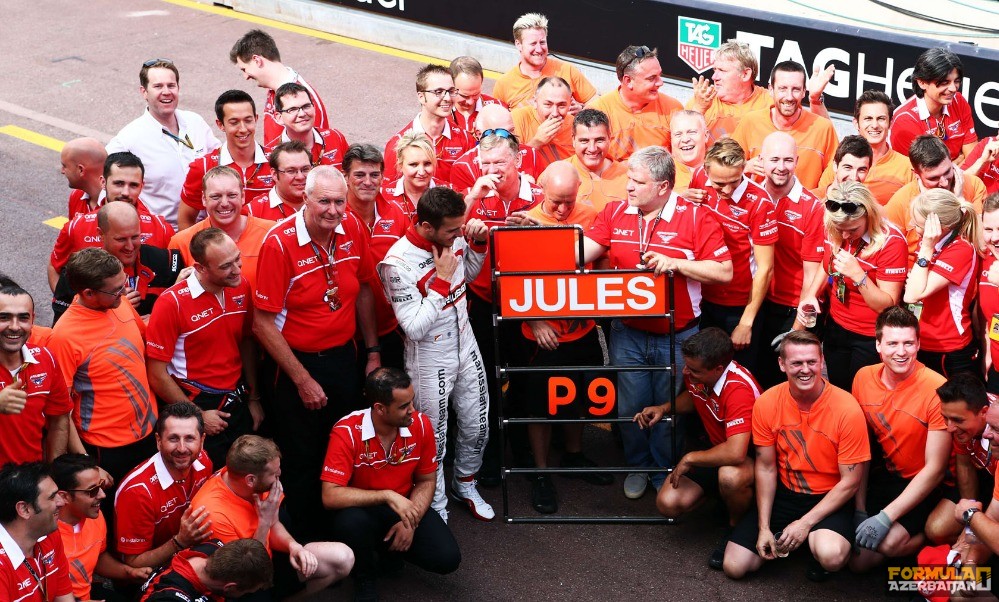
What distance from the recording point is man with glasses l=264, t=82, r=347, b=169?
8.62 metres

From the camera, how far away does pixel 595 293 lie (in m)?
7.04

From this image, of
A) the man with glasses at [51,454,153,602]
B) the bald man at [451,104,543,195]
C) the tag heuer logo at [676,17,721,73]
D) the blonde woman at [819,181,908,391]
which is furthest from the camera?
the tag heuer logo at [676,17,721,73]

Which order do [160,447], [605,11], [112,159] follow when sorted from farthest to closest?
[605,11]
[112,159]
[160,447]

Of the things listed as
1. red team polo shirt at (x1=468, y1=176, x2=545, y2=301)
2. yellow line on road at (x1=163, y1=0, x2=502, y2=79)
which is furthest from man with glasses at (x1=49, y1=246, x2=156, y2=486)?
yellow line on road at (x1=163, y1=0, x2=502, y2=79)

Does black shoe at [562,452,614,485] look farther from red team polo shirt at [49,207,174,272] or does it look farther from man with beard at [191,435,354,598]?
red team polo shirt at [49,207,174,272]

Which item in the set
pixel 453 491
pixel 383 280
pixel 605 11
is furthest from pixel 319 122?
pixel 605 11

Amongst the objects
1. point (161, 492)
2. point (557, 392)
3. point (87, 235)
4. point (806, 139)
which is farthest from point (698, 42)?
point (161, 492)

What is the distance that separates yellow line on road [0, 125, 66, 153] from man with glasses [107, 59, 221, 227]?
4.50 m

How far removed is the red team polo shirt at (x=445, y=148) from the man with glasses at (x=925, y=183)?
3.25 m

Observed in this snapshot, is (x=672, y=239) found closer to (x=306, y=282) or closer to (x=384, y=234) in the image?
(x=384, y=234)

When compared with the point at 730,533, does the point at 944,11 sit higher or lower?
higher

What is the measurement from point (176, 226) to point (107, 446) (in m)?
2.91

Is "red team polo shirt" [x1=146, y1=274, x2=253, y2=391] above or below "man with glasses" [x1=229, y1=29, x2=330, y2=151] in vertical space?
below

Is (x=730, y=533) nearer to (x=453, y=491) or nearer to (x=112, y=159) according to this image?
(x=453, y=491)
